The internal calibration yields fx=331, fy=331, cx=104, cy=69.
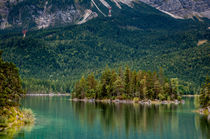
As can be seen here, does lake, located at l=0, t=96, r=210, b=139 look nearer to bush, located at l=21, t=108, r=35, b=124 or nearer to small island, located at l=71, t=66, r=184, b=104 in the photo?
bush, located at l=21, t=108, r=35, b=124

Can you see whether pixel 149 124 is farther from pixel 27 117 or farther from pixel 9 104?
pixel 9 104

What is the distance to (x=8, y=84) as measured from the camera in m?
82.6

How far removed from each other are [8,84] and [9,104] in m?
8.39

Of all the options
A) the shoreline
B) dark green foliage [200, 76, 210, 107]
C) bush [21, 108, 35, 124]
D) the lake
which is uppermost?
dark green foliage [200, 76, 210, 107]

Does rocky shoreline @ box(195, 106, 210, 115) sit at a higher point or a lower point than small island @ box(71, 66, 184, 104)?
lower

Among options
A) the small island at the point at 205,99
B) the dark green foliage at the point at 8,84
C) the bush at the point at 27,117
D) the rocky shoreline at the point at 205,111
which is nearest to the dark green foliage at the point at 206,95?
the small island at the point at 205,99

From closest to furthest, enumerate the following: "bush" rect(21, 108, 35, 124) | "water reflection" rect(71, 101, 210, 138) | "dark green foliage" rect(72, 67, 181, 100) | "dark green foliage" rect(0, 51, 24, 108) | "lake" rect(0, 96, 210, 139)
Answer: "lake" rect(0, 96, 210, 139)
"water reflection" rect(71, 101, 210, 138)
"dark green foliage" rect(0, 51, 24, 108)
"bush" rect(21, 108, 35, 124)
"dark green foliage" rect(72, 67, 181, 100)

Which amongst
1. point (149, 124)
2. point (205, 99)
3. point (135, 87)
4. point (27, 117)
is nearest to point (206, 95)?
point (205, 99)

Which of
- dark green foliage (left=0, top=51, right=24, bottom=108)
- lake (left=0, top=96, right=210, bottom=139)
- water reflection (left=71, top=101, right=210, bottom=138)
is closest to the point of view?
lake (left=0, top=96, right=210, bottom=139)

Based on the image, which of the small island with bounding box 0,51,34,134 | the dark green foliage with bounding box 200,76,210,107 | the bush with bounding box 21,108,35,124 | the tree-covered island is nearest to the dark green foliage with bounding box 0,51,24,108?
the small island with bounding box 0,51,34,134

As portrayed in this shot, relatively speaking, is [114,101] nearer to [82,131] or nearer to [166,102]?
[166,102]

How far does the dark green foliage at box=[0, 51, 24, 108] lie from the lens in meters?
73.8

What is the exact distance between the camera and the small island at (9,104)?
235 ft

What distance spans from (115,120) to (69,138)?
1059 inches
